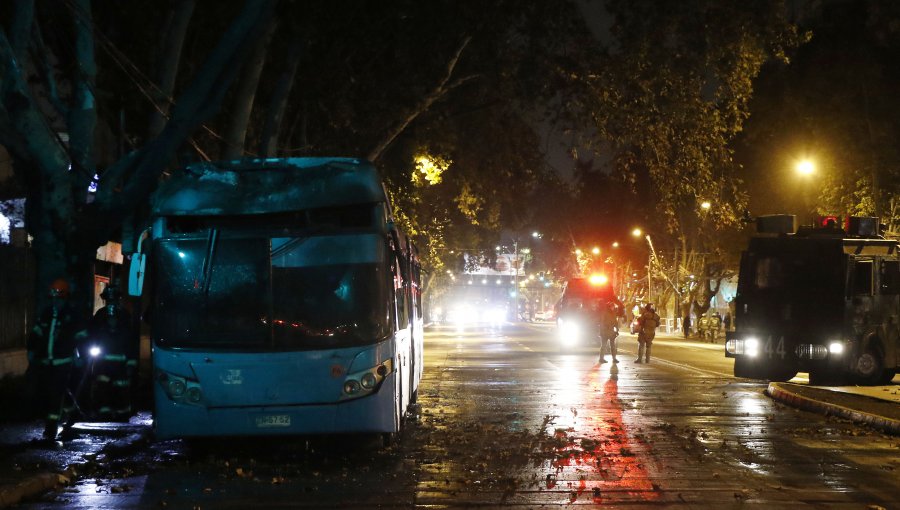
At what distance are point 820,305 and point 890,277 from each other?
156 cm

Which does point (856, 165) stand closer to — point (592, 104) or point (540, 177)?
point (540, 177)

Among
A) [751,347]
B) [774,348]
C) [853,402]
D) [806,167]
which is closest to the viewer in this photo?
[853,402]

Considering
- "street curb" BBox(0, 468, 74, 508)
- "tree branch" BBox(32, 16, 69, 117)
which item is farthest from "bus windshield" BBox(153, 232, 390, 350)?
"tree branch" BBox(32, 16, 69, 117)

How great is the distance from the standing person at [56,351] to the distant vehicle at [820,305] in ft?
50.5

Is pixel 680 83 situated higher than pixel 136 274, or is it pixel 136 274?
pixel 680 83

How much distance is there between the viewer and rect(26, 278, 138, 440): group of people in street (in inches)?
542

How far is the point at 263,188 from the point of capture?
493 inches

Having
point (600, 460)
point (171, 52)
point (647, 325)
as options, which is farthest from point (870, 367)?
point (171, 52)

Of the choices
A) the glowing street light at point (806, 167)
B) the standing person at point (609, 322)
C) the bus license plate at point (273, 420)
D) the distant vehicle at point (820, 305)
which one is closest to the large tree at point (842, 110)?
the glowing street light at point (806, 167)

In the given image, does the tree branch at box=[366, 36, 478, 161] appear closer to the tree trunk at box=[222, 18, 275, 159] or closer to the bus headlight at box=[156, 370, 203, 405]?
the tree trunk at box=[222, 18, 275, 159]

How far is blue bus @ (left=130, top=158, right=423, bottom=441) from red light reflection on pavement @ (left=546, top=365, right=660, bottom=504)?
2178 millimetres

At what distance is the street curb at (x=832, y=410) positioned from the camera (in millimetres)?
15122

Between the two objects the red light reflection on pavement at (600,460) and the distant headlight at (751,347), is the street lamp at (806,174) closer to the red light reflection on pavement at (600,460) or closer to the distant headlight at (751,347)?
the distant headlight at (751,347)

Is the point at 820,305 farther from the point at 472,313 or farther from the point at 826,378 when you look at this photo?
the point at 472,313
